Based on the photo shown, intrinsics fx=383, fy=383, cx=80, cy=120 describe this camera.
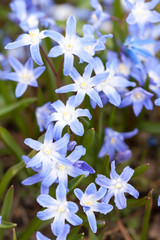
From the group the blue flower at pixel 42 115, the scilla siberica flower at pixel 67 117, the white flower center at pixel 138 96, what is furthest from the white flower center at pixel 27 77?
the white flower center at pixel 138 96

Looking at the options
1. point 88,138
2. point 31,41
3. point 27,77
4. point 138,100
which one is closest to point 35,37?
point 31,41

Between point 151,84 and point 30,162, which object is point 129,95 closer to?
point 151,84

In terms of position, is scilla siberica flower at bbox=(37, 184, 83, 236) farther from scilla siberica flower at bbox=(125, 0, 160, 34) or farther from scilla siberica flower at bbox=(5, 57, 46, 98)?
scilla siberica flower at bbox=(125, 0, 160, 34)

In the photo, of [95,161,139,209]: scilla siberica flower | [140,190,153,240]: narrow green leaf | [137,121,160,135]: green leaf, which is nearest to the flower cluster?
[95,161,139,209]: scilla siberica flower

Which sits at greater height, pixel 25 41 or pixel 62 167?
pixel 25 41

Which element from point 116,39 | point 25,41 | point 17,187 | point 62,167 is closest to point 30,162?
point 62,167

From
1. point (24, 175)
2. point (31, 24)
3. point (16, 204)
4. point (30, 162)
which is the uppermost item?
point (31, 24)
